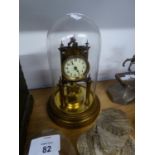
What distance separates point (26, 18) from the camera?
0.69 m

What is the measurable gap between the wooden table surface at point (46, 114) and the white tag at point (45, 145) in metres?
0.05

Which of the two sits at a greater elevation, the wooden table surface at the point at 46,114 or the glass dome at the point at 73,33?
the glass dome at the point at 73,33

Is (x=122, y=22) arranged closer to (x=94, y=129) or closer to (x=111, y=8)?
(x=111, y=8)

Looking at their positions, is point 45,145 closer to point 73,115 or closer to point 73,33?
point 73,115

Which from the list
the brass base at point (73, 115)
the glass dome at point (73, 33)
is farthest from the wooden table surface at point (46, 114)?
the glass dome at point (73, 33)

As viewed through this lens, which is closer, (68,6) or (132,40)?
(68,6)

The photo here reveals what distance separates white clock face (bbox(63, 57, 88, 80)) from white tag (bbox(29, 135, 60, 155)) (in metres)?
0.20

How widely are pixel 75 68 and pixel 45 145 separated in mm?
257

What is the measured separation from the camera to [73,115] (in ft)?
2.21

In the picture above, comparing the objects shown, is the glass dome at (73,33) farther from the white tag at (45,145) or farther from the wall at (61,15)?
the white tag at (45,145)

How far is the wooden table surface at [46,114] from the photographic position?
2.16ft
